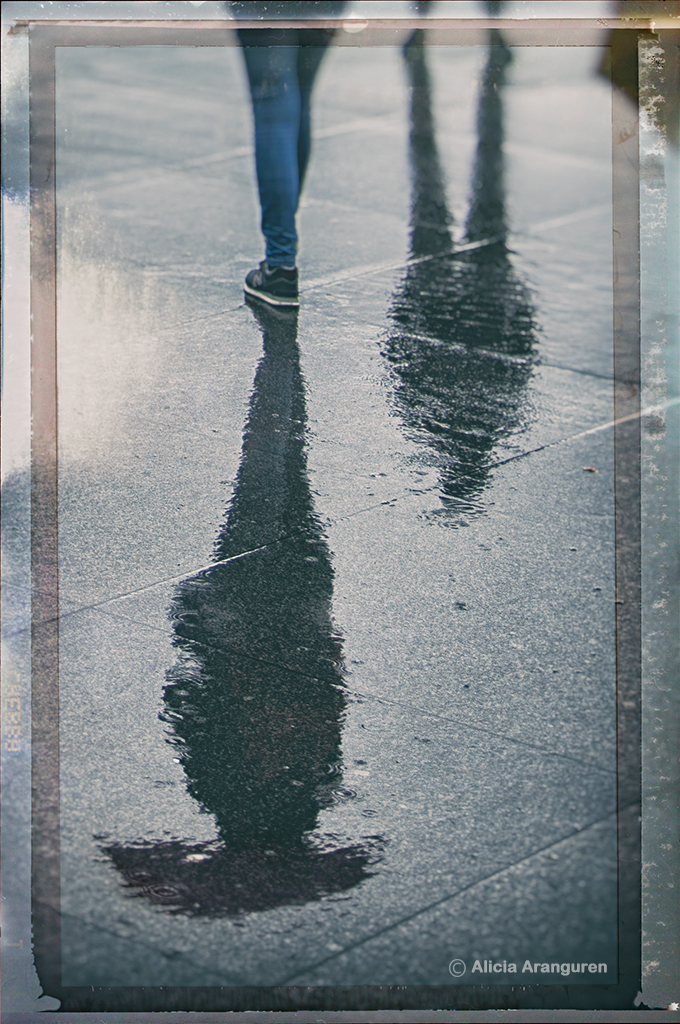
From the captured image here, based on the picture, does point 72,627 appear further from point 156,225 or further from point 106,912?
point 156,225

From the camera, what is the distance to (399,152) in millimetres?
6293

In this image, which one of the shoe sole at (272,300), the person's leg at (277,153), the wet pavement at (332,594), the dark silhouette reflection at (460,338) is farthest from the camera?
the shoe sole at (272,300)

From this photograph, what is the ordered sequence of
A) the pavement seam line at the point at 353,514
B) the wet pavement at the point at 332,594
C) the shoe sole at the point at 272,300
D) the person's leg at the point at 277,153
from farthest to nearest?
the shoe sole at the point at 272,300, the person's leg at the point at 277,153, the pavement seam line at the point at 353,514, the wet pavement at the point at 332,594

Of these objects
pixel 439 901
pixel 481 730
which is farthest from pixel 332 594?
pixel 439 901

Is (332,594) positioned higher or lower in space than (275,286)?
lower

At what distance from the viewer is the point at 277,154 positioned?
12.6ft

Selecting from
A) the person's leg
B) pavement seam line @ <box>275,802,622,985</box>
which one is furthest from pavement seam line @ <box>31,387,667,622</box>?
the person's leg

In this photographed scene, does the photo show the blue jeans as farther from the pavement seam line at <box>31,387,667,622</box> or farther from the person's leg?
the pavement seam line at <box>31,387,667,622</box>

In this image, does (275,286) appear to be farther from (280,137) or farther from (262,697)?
(262,697)

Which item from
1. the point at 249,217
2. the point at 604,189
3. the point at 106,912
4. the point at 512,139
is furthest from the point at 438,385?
the point at 512,139

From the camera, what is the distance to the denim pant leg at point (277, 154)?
11.3 ft

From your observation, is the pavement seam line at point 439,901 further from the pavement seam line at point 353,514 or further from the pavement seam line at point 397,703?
the pavement seam line at point 353,514

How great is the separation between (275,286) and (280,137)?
1.71 feet

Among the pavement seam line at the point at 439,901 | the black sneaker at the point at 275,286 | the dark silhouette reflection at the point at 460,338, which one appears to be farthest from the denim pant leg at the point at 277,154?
the pavement seam line at the point at 439,901
